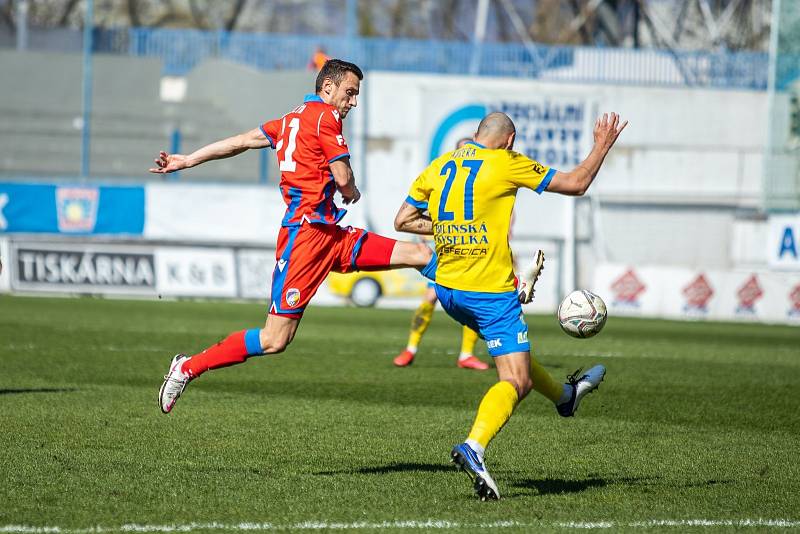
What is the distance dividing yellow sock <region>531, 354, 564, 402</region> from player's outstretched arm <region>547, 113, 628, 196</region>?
1.03 m

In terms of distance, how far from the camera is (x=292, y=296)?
24.0 ft

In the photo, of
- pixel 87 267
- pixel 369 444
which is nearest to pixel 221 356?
pixel 369 444

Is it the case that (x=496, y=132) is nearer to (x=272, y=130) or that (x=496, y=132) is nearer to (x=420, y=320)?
(x=272, y=130)

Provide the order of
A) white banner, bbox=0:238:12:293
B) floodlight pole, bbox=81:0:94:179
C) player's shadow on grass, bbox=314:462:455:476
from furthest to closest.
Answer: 1. floodlight pole, bbox=81:0:94:179
2. white banner, bbox=0:238:12:293
3. player's shadow on grass, bbox=314:462:455:476

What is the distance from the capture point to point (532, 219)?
27.7m

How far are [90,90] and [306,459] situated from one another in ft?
80.4

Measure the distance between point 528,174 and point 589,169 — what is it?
0.33 metres

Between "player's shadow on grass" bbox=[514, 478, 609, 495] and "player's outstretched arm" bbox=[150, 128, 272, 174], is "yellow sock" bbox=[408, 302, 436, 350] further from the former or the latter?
"player's shadow on grass" bbox=[514, 478, 609, 495]

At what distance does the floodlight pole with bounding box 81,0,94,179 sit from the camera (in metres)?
29.1

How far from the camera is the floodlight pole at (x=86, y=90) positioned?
95.3ft

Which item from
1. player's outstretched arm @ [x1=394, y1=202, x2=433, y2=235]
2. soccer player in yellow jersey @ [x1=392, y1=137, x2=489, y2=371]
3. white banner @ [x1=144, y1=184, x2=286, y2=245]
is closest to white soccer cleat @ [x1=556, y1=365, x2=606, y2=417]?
player's outstretched arm @ [x1=394, y1=202, x2=433, y2=235]

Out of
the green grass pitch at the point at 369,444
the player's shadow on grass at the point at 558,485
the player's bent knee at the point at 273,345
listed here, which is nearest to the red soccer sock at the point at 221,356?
the player's bent knee at the point at 273,345

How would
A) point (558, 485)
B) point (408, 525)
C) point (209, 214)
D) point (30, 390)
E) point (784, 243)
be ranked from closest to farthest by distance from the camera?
point (408, 525)
point (558, 485)
point (30, 390)
point (784, 243)
point (209, 214)

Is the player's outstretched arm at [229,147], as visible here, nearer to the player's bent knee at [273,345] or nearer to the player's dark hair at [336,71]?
the player's dark hair at [336,71]
